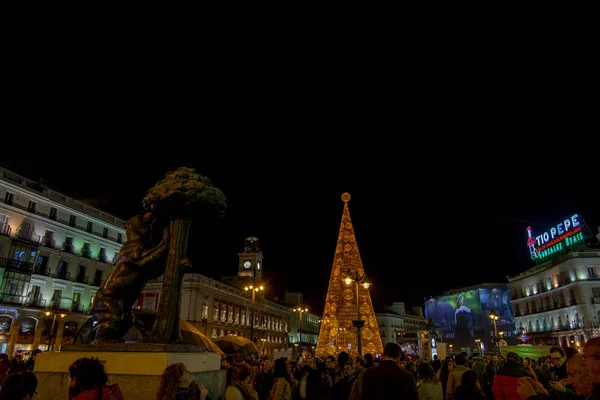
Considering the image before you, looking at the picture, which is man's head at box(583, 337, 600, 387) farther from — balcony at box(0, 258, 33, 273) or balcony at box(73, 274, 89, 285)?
balcony at box(73, 274, 89, 285)

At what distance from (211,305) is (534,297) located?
4594 cm

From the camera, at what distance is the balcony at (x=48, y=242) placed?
33.1 metres

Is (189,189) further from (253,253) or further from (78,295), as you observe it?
(253,253)

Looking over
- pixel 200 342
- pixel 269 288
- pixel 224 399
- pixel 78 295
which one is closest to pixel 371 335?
pixel 200 342

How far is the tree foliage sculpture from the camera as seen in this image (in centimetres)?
460

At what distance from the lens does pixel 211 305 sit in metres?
50.8

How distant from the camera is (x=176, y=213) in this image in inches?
198

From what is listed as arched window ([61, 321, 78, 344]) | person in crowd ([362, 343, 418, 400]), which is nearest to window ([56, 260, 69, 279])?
arched window ([61, 321, 78, 344])

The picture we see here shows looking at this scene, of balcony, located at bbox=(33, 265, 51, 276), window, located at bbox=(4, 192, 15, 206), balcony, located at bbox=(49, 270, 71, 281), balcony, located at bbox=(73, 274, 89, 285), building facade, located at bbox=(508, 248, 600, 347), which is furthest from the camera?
building facade, located at bbox=(508, 248, 600, 347)

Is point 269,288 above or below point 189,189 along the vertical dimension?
above

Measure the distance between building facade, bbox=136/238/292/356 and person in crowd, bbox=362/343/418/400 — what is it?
1067 inches

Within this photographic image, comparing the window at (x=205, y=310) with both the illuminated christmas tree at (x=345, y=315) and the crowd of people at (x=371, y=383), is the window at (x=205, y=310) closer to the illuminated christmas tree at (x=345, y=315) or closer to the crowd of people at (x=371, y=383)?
the illuminated christmas tree at (x=345, y=315)

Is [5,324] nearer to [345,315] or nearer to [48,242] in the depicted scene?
[48,242]

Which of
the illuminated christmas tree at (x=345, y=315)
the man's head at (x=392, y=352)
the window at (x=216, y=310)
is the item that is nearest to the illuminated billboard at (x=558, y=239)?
the illuminated christmas tree at (x=345, y=315)
